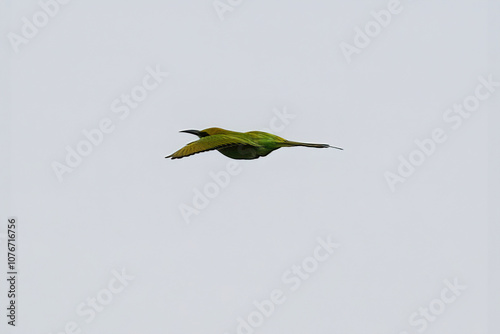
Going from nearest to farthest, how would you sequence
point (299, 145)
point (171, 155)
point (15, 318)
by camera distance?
point (171, 155) → point (299, 145) → point (15, 318)

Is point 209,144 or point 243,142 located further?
point 243,142

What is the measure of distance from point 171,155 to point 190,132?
5.16ft

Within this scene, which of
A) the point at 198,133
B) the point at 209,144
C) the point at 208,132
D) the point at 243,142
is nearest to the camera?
the point at 209,144

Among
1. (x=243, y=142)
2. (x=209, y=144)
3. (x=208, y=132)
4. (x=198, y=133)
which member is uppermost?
(x=198, y=133)

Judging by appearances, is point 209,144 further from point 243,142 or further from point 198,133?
point 198,133

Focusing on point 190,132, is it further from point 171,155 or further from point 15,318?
point 15,318

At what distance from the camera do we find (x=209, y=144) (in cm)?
1338

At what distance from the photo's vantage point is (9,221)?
62.0 ft

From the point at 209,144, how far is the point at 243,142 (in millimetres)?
660

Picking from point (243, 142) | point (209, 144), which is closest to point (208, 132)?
point (243, 142)

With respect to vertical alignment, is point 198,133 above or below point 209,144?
above

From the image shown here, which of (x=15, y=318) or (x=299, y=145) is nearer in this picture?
(x=299, y=145)

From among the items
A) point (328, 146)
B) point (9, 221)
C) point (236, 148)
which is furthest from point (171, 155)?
point (9, 221)

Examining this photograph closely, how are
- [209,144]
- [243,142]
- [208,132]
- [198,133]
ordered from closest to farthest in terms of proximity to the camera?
1. [209,144]
2. [243,142]
3. [208,132]
4. [198,133]
